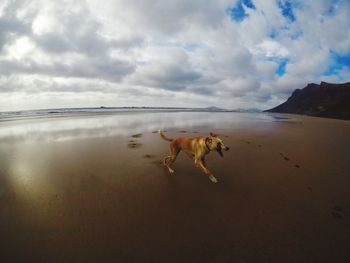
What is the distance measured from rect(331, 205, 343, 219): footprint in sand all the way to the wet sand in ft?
0.07

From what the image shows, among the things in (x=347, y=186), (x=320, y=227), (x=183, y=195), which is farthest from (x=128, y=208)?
(x=347, y=186)

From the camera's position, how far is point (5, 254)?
2594 mm

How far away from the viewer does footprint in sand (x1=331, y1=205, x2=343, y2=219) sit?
362 cm

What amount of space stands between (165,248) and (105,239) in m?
0.96

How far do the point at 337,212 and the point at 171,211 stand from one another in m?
3.33

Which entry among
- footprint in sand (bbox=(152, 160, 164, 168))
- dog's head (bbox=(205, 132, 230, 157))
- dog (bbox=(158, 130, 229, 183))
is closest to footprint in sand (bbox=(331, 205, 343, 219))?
dog (bbox=(158, 130, 229, 183))

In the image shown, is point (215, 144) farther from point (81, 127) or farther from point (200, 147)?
point (81, 127)

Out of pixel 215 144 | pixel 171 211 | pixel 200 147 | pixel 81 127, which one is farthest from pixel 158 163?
pixel 81 127

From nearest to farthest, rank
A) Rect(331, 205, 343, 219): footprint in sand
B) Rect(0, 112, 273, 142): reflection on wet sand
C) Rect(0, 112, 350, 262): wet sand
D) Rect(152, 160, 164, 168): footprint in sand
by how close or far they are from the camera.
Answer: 1. Rect(0, 112, 350, 262): wet sand
2. Rect(331, 205, 343, 219): footprint in sand
3. Rect(152, 160, 164, 168): footprint in sand
4. Rect(0, 112, 273, 142): reflection on wet sand

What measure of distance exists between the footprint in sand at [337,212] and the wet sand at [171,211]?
2cm

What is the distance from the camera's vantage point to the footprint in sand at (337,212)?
3.62 m

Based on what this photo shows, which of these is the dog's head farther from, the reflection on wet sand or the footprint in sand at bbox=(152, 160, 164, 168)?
the reflection on wet sand

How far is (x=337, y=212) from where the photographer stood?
148 inches

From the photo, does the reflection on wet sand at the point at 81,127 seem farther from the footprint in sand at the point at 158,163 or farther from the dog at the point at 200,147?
the dog at the point at 200,147
